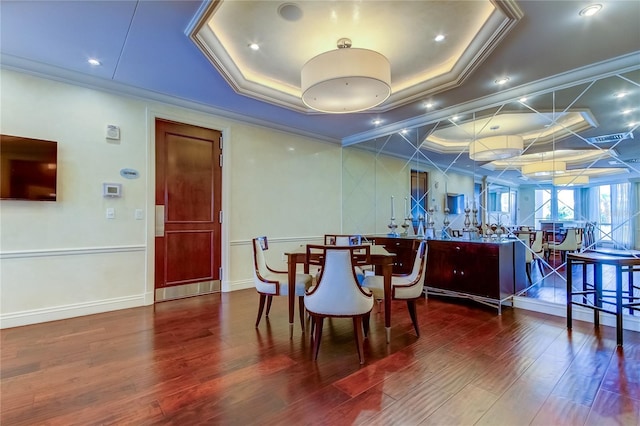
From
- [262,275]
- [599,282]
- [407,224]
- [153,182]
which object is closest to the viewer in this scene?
[599,282]

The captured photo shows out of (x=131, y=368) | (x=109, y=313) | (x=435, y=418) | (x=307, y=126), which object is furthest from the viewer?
(x=307, y=126)

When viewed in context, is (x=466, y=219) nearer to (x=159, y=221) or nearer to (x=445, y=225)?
(x=445, y=225)

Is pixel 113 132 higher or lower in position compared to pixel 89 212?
higher

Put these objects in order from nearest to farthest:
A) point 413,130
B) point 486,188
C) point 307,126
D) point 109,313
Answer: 1. point 109,313
2. point 486,188
3. point 413,130
4. point 307,126

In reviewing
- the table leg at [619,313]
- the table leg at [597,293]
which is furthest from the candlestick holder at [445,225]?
the table leg at [619,313]

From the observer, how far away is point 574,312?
3.22 metres

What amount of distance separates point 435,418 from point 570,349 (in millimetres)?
1668

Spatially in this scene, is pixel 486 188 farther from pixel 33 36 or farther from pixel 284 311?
pixel 33 36

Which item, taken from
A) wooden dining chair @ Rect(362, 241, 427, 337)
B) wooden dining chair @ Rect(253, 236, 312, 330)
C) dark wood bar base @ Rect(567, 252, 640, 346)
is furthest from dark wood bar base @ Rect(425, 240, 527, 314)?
wooden dining chair @ Rect(253, 236, 312, 330)

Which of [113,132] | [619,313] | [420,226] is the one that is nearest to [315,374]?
[619,313]

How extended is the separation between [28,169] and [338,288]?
11.1ft

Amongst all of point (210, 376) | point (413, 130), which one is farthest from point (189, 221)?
point (413, 130)

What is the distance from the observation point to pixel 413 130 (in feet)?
15.7

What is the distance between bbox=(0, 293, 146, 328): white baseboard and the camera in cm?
A: 301
